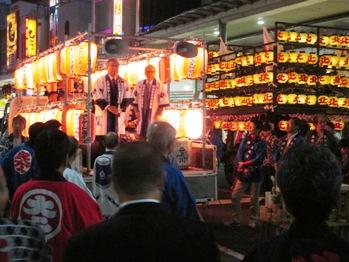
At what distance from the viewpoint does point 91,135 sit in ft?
35.7

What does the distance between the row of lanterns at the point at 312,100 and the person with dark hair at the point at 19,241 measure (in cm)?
1461

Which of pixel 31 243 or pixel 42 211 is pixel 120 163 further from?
pixel 42 211

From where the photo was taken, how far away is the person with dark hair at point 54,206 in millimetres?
3695

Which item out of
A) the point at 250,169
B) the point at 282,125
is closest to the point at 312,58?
the point at 282,125

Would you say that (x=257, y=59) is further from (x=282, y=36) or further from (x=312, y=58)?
(x=312, y=58)

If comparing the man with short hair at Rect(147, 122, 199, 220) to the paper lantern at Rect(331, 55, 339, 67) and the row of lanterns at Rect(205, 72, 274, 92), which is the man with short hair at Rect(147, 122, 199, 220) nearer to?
the row of lanterns at Rect(205, 72, 274, 92)

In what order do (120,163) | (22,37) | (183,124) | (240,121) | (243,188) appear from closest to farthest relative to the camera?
(120,163)
(243,188)
(183,124)
(240,121)
(22,37)

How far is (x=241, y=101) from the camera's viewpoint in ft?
Answer: 63.2

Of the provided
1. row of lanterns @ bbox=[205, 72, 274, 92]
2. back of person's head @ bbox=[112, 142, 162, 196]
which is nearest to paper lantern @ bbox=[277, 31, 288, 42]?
row of lanterns @ bbox=[205, 72, 274, 92]

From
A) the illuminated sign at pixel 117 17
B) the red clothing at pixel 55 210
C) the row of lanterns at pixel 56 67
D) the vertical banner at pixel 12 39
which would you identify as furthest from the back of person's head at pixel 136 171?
the vertical banner at pixel 12 39

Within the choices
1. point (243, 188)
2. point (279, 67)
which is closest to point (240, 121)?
point (279, 67)

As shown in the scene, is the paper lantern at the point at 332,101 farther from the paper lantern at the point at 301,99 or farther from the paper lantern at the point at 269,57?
the paper lantern at the point at 269,57

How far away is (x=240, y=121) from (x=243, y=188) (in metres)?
9.36

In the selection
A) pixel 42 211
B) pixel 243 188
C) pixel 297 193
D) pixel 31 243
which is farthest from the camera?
pixel 243 188
